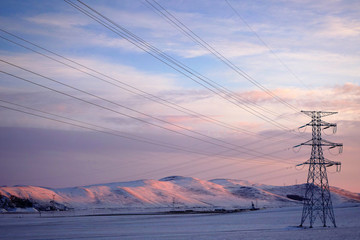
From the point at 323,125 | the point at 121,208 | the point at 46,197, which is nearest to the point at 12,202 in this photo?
the point at 46,197

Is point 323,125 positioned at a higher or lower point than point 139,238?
higher

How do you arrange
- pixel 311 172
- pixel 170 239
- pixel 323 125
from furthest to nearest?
pixel 323 125 → pixel 311 172 → pixel 170 239

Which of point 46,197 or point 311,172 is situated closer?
point 311,172

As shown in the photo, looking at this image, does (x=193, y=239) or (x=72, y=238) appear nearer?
(x=193, y=239)

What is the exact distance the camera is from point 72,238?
4612 cm

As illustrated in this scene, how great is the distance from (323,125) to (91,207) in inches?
6018

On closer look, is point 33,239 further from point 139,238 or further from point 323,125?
point 323,125

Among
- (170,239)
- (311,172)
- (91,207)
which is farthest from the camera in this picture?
(91,207)

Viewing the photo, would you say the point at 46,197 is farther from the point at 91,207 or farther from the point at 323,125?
the point at 323,125

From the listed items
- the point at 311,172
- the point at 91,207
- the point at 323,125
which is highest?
the point at 323,125

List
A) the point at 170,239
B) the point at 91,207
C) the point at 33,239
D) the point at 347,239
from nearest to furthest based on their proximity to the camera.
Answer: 1. the point at 347,239
2. the point at 170,239
3. the point at 33,239
4. the point at 91,207

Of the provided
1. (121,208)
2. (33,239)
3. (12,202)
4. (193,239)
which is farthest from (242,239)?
(121,208)

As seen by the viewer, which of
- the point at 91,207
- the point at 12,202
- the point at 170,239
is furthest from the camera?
the point at 91,207

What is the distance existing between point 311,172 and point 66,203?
161378 millimetres
